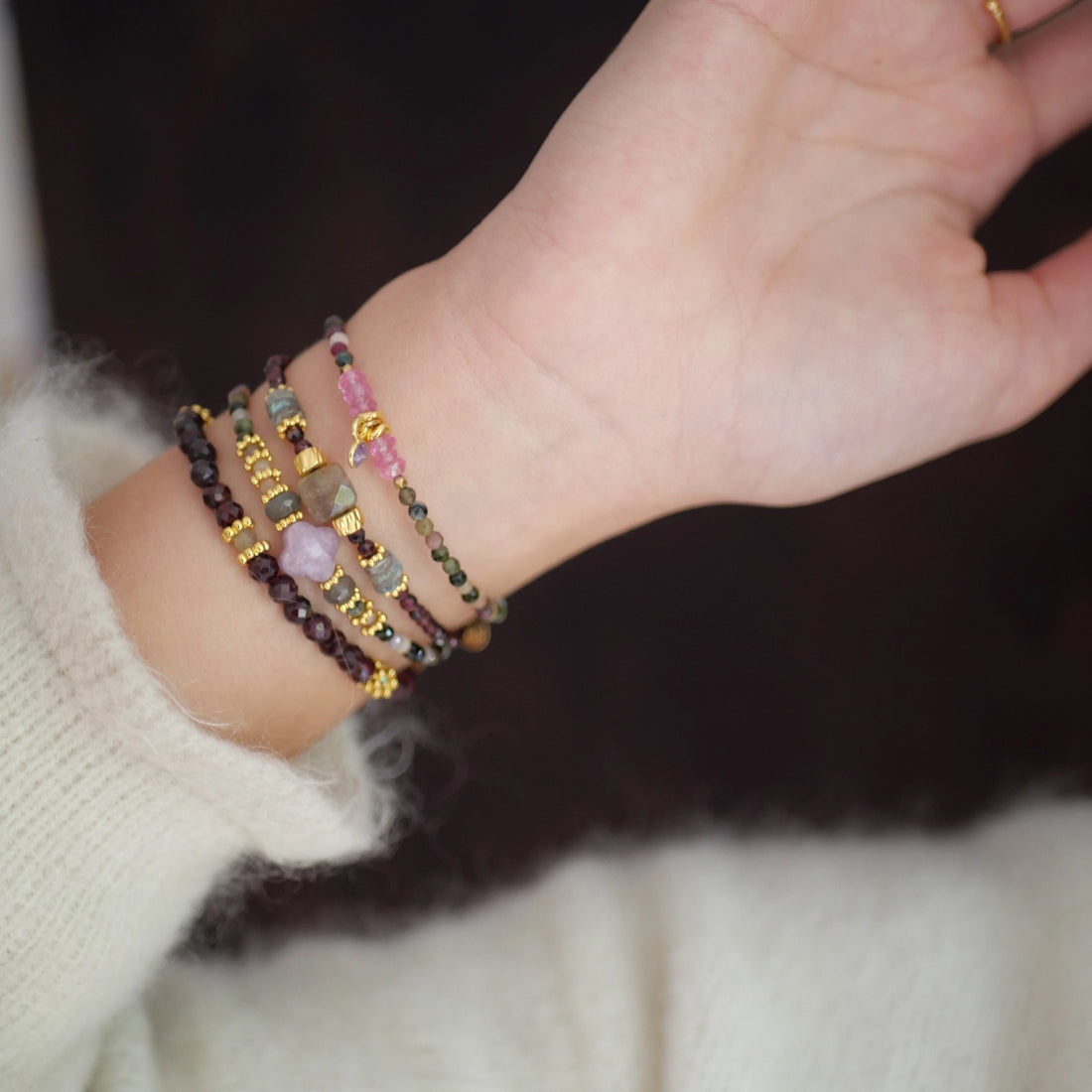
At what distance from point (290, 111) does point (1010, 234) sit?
2.71 ft

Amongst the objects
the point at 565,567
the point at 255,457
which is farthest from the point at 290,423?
the point at 565,567

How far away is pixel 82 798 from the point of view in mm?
630

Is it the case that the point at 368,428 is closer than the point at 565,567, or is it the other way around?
the point at 368,428

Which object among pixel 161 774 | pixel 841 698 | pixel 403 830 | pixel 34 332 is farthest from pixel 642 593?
pixel 34 332

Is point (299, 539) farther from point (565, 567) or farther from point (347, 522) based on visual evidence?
point (565, 567)

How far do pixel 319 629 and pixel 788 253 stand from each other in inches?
16.3

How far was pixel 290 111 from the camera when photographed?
4.09 ft

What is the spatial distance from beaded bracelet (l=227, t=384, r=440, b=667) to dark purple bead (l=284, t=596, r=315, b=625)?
0.01 metres

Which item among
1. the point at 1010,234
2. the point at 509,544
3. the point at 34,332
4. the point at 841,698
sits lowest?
the point at 841,698

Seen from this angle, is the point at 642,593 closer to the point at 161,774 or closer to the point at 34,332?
Answer: the point at 161,774

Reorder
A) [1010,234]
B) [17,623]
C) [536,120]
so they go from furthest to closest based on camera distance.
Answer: [536,120]
[1010,234]
[17,623]

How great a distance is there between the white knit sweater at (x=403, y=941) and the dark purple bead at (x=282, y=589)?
0.30 feet

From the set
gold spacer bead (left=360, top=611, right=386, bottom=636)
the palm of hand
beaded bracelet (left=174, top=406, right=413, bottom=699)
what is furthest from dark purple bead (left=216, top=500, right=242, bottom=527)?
the palm of hand

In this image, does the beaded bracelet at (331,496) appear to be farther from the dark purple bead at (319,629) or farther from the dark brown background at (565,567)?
the dark brown background at (565,567)
